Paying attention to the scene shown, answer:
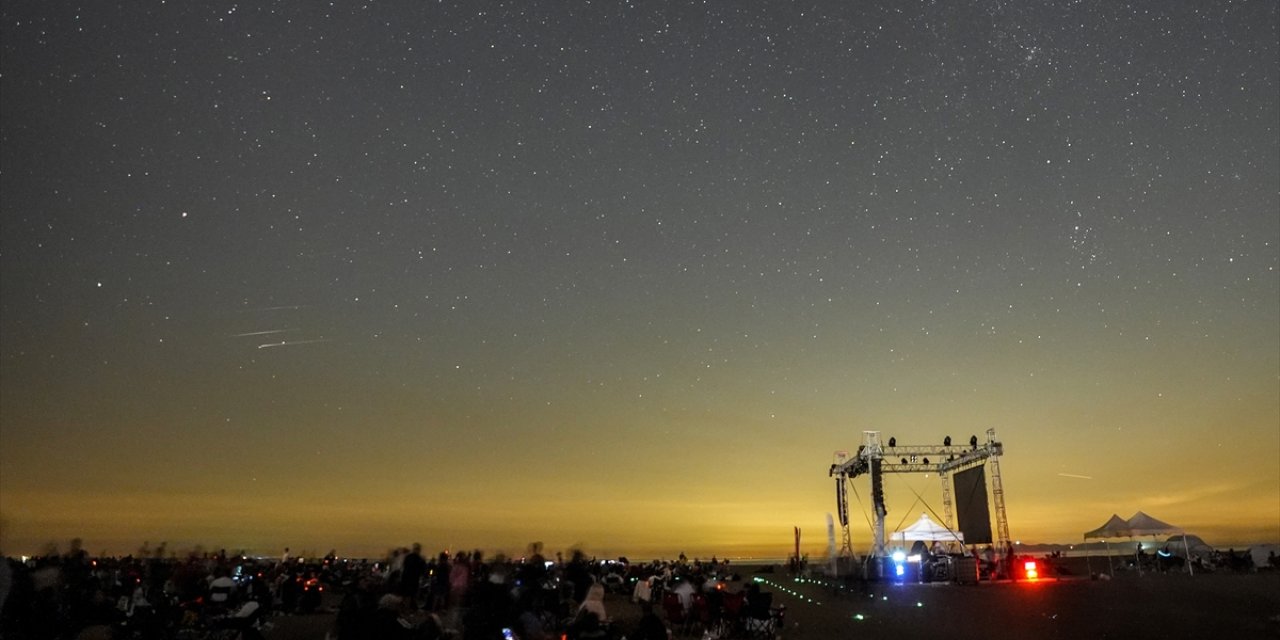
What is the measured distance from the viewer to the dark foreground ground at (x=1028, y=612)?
15.0 metres

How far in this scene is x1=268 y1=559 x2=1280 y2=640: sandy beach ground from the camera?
15023 millimetres

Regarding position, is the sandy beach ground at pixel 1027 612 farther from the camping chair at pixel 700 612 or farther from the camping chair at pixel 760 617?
the camping chair at pixel 700 612

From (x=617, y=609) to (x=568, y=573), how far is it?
4.10m

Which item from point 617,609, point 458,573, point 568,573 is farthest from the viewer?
point 617,609

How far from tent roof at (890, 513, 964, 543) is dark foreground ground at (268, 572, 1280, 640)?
7180mm

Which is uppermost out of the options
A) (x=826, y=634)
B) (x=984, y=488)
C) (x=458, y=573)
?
(x=984, y=488)

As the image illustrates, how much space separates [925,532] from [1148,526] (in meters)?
9.49

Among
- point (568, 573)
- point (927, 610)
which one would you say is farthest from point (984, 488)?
point (568, 573)

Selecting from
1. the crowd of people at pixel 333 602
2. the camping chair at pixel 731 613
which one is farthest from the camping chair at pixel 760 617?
the crowd of people at pixel 333 602

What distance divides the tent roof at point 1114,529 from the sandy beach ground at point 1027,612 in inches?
320

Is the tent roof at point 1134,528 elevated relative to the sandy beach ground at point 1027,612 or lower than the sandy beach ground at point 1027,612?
elevated

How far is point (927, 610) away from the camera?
19.3 meters

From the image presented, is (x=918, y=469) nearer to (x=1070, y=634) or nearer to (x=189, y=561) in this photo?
(x=1070, y=634)

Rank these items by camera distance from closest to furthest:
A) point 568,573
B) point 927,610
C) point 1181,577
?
point 568,573
point 927,610
point 1181,577
